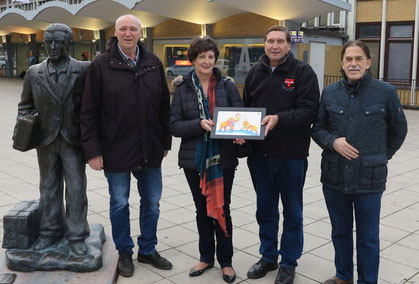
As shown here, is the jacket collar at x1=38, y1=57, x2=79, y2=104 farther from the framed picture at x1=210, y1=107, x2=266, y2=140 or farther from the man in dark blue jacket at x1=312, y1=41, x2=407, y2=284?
the man in dark blue jacket at x1=312, y1=41, x2=407, y2=284

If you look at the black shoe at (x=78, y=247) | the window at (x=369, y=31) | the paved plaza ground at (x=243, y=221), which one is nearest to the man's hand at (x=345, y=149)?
the paved plaza ground at (x=243, y=221)

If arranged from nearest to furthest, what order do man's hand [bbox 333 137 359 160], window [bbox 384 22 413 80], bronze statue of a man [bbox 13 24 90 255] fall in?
man's hand [bbox 333 137 359 160], bronze statue of a man [bbox 13 24 90 255], window [bbox 384 22 413 80]

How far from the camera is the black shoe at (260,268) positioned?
3.83 m

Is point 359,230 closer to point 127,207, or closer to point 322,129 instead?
point 322,129

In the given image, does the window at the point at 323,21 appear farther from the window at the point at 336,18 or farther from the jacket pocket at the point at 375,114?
the jacket pocket at the point at 375,114

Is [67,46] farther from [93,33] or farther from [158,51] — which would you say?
[93,33]

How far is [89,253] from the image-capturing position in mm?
3896

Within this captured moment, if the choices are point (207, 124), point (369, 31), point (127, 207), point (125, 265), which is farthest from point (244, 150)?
point (369, 31)

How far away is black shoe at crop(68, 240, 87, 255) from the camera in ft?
12.7

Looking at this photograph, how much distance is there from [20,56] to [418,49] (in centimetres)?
2922

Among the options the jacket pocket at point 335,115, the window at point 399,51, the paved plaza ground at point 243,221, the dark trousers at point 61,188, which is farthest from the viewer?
the window at point 399,51

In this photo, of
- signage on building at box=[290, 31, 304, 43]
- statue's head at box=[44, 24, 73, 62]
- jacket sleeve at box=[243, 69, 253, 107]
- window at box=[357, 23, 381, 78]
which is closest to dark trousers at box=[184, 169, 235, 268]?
jacket sleeve at box=[243, 69, 253, 107]

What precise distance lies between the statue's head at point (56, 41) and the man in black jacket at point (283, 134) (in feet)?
4.97

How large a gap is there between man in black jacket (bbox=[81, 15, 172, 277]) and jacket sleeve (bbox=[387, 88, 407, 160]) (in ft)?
5.89
